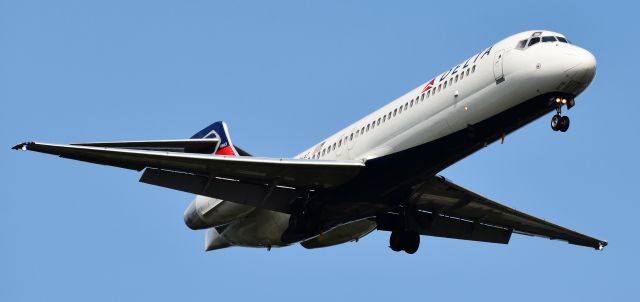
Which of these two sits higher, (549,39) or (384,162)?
(549,39)

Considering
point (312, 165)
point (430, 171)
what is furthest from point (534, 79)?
point (312, 165)

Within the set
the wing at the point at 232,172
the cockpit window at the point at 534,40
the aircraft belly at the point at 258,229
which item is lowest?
the aircraft belly at the point at 258,229

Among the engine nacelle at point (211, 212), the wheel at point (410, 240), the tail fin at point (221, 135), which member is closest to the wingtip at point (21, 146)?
the engine nacelle at point (211, 212)

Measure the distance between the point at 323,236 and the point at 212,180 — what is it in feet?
17.2

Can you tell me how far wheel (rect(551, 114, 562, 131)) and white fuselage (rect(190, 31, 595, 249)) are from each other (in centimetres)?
75

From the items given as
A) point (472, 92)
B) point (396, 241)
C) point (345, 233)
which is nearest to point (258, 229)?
point (345, 233)

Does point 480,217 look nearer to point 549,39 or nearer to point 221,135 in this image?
point 221,135

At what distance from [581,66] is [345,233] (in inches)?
416

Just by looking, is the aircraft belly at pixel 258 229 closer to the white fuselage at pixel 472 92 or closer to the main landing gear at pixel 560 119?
the white fuselage at pixel 472 92

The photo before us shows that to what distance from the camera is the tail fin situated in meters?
39.3

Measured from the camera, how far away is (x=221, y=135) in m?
39.7

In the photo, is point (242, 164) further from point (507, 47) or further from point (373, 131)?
point (507, 47)

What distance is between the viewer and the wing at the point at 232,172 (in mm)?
33562

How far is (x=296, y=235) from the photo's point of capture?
37.2 meters
